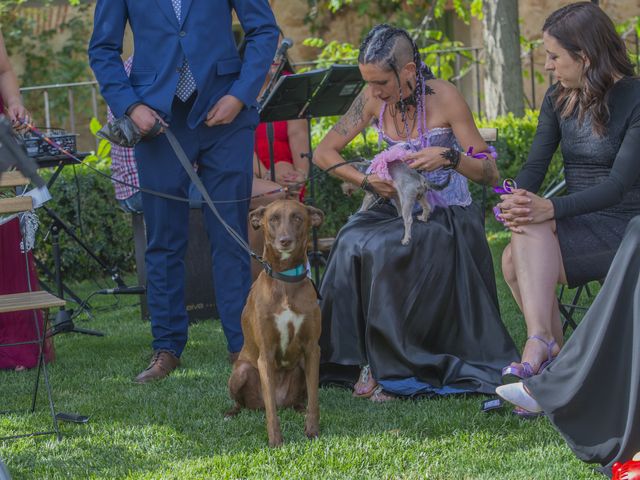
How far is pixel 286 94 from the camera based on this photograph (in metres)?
6.08

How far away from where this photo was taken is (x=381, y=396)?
459cm

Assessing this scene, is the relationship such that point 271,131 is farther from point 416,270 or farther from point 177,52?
point 416,270

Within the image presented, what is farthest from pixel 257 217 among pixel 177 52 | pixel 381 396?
pixel 177 52

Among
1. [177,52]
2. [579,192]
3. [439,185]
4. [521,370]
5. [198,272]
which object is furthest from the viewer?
[198,272]

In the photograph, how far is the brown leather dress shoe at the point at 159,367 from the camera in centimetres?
511

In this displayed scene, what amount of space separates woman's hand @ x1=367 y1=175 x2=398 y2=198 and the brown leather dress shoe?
1481mm

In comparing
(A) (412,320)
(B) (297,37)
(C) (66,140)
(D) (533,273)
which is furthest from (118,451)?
(B) (297,37)

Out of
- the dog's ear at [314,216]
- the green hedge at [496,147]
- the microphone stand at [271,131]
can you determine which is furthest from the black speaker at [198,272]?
the dog's ear at [314,216]

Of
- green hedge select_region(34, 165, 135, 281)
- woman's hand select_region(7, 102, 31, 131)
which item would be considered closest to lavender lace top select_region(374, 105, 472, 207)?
woman's hand select_region(7, 102, 31, 131)

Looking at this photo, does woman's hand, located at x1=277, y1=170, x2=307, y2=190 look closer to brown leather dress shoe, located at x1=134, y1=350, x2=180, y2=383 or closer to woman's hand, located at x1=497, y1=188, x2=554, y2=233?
brown leather dress shoe, located at x1=134, y1=350, x2=180, y2=383

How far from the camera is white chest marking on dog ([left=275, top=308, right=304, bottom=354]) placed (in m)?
4.11

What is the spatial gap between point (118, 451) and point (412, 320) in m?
1.50

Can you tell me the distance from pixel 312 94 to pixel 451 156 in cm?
188

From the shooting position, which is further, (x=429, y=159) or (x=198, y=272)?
(x=198, y=272)
